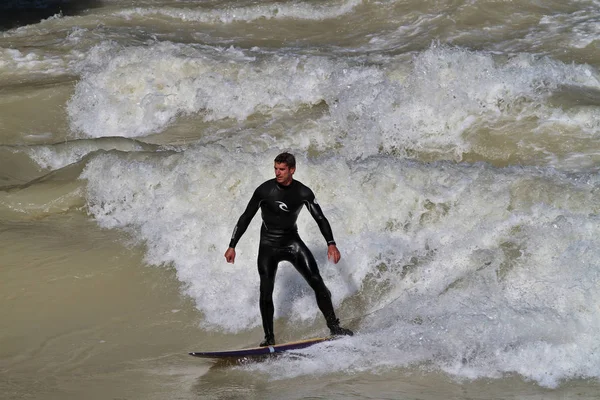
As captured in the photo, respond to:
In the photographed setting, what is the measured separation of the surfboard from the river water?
7 centimetres

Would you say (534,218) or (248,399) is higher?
(534,218)

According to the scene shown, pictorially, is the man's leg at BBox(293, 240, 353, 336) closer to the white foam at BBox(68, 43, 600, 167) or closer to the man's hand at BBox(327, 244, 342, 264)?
the man's hand at BBox(327, 244, 342, 264)

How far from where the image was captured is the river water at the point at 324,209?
6.52 m

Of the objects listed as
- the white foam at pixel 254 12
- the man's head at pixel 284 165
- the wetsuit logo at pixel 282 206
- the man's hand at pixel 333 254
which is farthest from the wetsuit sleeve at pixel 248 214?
the white foam at pixel 254 12

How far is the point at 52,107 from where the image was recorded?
12914 millimetres

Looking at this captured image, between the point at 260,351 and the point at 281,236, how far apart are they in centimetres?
90

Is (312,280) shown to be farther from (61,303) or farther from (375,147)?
(375,147)

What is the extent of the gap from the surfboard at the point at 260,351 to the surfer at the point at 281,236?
0.70ft

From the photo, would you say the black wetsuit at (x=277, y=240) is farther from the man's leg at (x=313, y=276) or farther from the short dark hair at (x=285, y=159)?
the short dark hair at (x=285, y=159)

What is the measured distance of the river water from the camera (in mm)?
6523

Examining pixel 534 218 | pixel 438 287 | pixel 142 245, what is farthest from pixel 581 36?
pixel 142 245

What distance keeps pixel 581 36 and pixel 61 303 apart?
29.5 feet

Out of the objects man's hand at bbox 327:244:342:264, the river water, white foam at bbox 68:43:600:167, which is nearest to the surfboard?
the river water

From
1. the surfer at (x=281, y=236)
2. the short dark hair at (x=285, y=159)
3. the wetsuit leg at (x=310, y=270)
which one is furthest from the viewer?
the wetsuit leg at (x=310, y=270)
